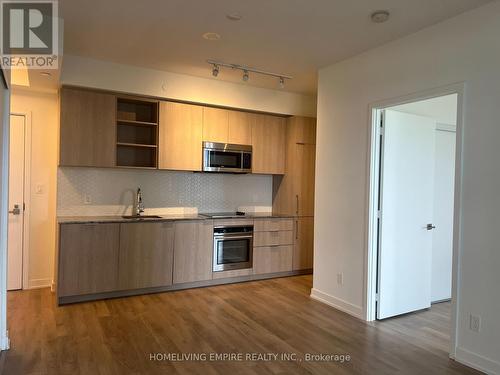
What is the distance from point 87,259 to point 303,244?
9.71 ft

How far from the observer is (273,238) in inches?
206

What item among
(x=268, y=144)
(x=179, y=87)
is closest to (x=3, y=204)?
(x=179, y=87)

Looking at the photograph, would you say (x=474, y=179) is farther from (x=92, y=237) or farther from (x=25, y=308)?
(x=25, y=308)

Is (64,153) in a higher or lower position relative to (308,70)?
lower

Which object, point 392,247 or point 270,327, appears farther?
point 392,247

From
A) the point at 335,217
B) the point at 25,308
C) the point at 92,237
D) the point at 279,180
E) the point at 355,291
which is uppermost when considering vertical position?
the point at 279,180

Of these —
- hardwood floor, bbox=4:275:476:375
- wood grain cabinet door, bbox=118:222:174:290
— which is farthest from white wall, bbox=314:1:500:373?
wood grain cabinet door, bbox=118:222:174:290

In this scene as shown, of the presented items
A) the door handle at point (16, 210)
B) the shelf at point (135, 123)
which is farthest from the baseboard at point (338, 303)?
the door handle at point (16, 210)

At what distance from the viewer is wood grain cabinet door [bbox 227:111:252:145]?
518cm

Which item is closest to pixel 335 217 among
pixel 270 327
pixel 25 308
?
pixel 270 327

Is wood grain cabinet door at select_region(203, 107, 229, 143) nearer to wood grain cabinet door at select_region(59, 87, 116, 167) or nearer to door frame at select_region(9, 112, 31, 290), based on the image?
wood grain cabinet door at select_region(59, 87, 116, 167)

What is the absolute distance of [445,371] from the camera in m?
2.71

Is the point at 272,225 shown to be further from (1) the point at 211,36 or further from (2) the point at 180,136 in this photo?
(1) the point at 211,36

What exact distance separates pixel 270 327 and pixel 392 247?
4.84 feet
